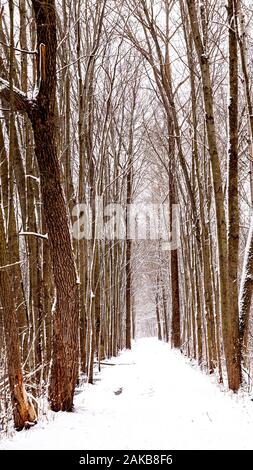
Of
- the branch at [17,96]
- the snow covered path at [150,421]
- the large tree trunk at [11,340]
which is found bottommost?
the snow covered path at [150,421]

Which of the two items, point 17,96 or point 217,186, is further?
point 217,186

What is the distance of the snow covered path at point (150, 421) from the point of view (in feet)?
10.4

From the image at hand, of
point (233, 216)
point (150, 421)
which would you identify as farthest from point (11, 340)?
point (233, 216)

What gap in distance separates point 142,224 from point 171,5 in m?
11.4

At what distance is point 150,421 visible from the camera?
402 cm

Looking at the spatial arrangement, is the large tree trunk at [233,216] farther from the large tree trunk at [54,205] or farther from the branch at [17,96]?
the branch at [17,96]

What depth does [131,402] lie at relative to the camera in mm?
5227

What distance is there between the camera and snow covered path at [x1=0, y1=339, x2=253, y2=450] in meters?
3.18

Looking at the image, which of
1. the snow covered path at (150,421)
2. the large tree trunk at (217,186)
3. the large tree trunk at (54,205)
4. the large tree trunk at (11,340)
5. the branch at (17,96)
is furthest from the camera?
the large tree trunk at (217,186)

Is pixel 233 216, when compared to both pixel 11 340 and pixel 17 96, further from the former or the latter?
pixel 11 340

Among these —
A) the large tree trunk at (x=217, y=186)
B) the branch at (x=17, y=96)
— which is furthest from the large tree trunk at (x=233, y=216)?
the branch at (x=17, y=96)

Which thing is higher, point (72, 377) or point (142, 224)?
point (142, 224)

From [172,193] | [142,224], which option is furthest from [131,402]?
[142,224]
